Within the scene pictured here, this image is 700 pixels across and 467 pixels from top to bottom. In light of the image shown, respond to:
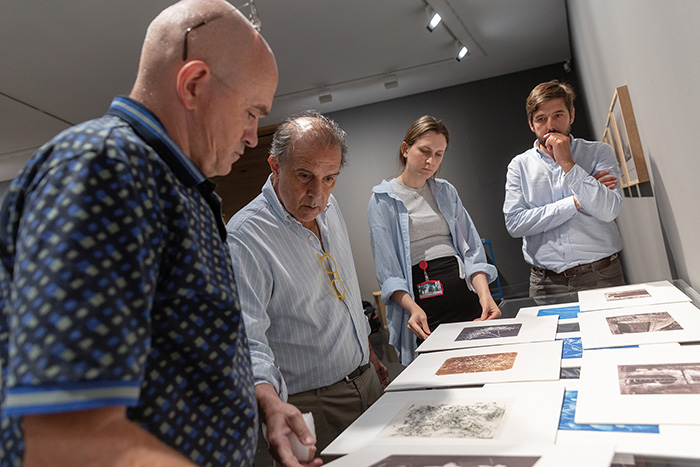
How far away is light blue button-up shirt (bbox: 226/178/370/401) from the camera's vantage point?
1.39 m

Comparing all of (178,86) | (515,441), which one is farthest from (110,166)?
(515,441)

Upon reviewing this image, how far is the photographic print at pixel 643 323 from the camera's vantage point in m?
1.26

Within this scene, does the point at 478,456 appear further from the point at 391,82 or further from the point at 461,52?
the point at 391,82

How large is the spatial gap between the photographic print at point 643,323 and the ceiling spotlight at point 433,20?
377cm

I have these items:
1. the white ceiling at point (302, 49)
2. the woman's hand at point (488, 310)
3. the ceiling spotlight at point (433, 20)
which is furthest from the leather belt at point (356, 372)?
the ceiling spotlight at point (433, 20)

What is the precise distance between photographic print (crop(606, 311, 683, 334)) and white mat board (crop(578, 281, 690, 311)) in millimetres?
177

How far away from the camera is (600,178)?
234 centimetres

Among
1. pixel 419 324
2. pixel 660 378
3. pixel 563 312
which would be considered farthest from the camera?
pixel 419 324

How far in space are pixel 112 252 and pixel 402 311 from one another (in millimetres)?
1839

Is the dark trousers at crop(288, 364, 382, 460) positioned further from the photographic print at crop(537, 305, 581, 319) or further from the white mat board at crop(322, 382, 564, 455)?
the photographic print at crop(537, 305, 581, 319)

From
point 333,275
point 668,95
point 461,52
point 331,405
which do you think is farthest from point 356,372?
point 461,52

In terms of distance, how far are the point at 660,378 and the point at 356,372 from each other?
34.3 inches

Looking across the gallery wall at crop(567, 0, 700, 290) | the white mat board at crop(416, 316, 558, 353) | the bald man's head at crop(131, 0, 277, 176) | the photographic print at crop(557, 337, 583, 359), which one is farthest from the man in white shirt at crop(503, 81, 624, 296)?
the bald man's head at crop(131, 0, 277, 176)

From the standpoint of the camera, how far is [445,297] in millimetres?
2287
